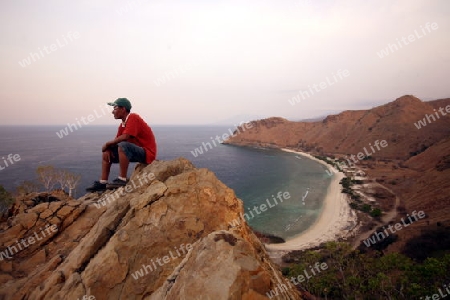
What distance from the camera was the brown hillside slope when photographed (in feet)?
301

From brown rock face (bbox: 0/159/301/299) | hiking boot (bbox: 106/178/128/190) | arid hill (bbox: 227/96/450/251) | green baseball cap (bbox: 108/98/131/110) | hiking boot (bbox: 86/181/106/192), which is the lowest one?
arid hill (bbox: 227/96/450/251)

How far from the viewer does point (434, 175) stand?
5053 centimetres

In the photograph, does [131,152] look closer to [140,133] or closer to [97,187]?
[140,133]

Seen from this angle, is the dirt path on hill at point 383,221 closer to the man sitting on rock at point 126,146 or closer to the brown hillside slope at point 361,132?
the man sitting on rock at point 126,146

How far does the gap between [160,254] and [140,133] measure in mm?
3611

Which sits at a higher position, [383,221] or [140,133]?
[140,133]

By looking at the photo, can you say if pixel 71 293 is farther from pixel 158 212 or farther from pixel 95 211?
pixel 95 211

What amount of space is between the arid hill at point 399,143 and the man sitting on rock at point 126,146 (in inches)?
1422

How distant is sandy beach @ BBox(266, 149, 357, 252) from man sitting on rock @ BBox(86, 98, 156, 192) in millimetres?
29607

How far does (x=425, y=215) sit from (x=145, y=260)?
4805cm

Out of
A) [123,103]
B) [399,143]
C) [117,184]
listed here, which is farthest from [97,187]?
[399,143]

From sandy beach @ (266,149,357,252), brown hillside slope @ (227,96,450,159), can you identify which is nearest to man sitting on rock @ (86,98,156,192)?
sandy beach @ (266,149,357,252)

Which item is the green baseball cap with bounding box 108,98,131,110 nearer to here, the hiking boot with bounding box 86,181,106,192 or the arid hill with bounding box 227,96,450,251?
the hiking boot with bounding box 86,181,106,192

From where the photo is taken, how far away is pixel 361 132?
116000 millimetres
